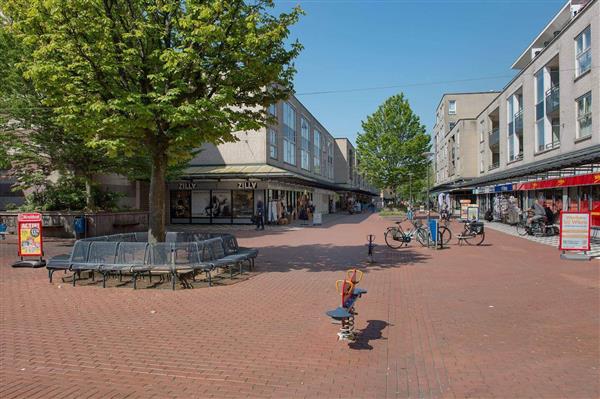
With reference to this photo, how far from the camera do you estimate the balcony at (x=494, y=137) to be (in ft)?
144

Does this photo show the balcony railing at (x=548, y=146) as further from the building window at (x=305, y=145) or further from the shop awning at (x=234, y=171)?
the building window at (x=305, y=145)

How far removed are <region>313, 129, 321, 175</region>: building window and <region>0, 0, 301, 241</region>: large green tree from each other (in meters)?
45.6

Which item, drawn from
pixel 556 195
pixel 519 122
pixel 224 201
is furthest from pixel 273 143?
pixel 556 195

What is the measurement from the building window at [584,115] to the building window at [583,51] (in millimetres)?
1370

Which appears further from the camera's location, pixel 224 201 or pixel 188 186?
pixel 188 186

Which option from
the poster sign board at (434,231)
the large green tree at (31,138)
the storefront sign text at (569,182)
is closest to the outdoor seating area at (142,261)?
the large green tree at (31,138)

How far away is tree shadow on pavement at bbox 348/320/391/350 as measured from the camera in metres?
5.58

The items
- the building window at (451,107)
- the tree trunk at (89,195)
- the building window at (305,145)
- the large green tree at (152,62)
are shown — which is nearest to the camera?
the large green tree at (152,62)

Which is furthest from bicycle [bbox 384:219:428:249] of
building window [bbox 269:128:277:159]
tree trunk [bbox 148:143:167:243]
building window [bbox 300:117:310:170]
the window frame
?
building window [bbox 300:117:310:170]

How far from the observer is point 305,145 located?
1997 inches

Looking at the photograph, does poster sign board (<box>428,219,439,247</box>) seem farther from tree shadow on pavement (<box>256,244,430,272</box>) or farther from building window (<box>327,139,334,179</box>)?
building window (<box>327,139,334,179</box>)

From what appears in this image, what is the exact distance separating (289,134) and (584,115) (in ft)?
80.9

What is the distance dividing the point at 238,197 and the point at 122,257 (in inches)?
814

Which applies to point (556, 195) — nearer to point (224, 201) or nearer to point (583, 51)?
point (583, 51)
